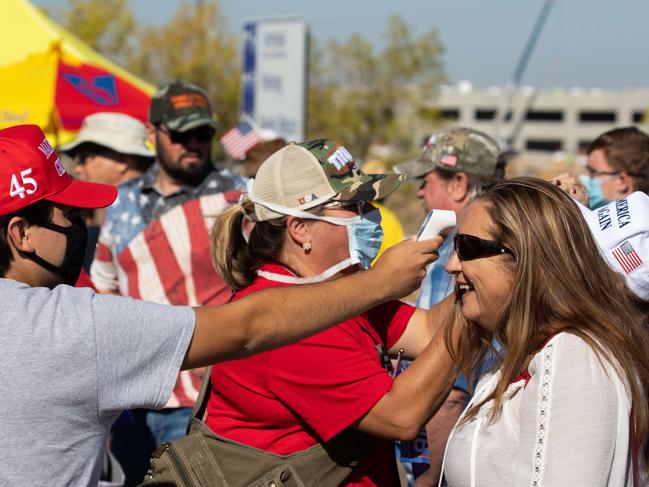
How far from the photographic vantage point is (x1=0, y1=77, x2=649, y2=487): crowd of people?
2.16 meters

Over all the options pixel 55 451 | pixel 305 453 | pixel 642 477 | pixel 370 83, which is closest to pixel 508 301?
pixel 642 477

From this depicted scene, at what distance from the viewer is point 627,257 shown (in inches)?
99.4

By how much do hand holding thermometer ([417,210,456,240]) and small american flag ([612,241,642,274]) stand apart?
54 cm

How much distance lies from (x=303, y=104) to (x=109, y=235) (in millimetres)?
6134

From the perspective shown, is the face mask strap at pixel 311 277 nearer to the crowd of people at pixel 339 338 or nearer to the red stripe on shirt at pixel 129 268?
the crowd of people at pixel 339 338

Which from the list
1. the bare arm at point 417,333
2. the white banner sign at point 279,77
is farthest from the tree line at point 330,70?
the bare arm at point 417,333

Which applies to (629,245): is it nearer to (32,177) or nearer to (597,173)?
(32,177)

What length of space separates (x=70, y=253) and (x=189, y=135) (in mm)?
2975

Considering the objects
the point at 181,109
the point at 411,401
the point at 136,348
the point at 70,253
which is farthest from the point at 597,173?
the point at 136,348

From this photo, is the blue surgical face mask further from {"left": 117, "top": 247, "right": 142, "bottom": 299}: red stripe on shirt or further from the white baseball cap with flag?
{"left": 117, "top": 247, "right": 142, "bottom": 299}: red stripe on shirt

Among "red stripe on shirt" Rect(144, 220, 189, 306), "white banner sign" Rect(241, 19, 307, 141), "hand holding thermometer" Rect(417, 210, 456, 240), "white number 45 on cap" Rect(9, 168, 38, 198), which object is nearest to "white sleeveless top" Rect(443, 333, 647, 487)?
"hand holding thermometer" Rect(417, 210, 456, 240)

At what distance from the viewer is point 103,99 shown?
27.1 ft

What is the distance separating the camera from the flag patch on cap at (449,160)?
442 cm

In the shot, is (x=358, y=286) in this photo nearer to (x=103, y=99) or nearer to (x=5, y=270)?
(x=5, y=270)
